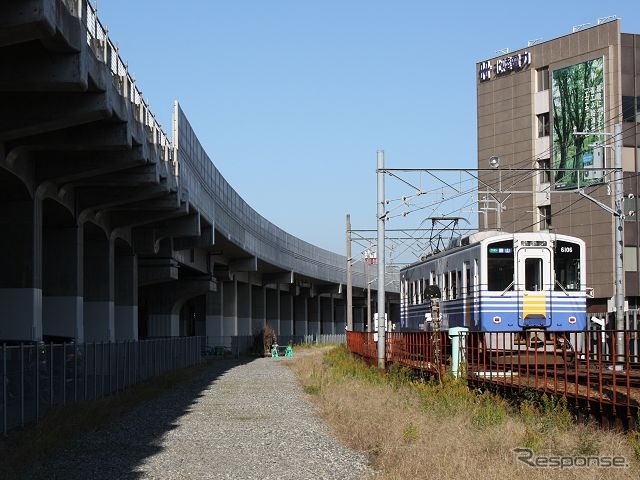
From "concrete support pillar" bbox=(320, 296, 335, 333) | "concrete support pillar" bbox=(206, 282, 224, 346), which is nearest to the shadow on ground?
"concrete support pillar" bbox=(206, 282, 224, 346)

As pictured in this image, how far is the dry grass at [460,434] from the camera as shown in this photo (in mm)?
10406

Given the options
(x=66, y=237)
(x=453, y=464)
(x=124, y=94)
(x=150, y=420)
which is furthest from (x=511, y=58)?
(x=453, y=464)

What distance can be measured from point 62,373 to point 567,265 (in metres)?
12.2

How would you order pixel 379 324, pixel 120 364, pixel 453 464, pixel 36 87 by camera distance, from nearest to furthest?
pixel 453 464 < pixel 36 87 < pixel 120 364 < pixel 379 324

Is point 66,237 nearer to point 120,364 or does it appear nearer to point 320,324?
point 120,364

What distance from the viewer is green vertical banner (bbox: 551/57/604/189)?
64.8 m

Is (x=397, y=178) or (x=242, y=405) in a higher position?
(x=397, y=178)

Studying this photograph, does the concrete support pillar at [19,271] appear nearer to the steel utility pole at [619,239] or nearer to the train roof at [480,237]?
the train roof at [480,237]

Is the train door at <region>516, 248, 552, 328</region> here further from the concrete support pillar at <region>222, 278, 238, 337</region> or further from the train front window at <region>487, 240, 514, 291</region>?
the concrete support pillar at <region>222, 278, 238, 337</region>

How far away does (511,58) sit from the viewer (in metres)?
71.1

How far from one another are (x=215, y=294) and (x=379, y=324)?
120 feet

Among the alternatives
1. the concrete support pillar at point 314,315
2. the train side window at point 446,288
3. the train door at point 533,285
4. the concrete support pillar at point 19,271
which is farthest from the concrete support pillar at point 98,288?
the concrete support pillar at point 314,315

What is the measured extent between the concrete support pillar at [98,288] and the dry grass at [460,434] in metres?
17.5

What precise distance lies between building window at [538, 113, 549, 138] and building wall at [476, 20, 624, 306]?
29cm
